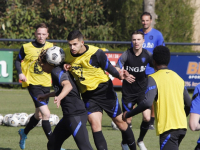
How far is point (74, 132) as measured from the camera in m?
4.83

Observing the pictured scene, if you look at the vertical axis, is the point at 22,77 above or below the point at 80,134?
above

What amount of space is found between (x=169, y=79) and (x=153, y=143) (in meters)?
3.11

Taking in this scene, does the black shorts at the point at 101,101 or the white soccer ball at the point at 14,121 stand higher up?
the black shorts at the point at 101,101

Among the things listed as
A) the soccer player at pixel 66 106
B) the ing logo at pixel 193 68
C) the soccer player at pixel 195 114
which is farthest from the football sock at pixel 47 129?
the ing logo at pixel 193 68

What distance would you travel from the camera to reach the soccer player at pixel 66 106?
4793 millimetres

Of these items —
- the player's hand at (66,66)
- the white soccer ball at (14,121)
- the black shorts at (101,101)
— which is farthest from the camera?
the white soccer ball at (14,121)

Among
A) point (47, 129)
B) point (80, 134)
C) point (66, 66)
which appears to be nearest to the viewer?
point (80, 134)

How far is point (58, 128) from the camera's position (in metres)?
5.14

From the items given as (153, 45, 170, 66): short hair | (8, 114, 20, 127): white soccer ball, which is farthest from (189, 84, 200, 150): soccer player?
(8, 114, 20, 127): white soccer ball

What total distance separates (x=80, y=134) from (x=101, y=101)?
1119 mm

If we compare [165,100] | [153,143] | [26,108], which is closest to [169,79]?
[165,100]

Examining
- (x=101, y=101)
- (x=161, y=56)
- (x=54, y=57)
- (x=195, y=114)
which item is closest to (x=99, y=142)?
(x=101, y=101)

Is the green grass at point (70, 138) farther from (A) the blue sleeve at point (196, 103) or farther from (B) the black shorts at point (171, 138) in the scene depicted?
(A) the blue sleeve at point (196, 103)

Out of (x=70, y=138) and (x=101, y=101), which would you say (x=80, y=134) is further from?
(x=70, y=138)
